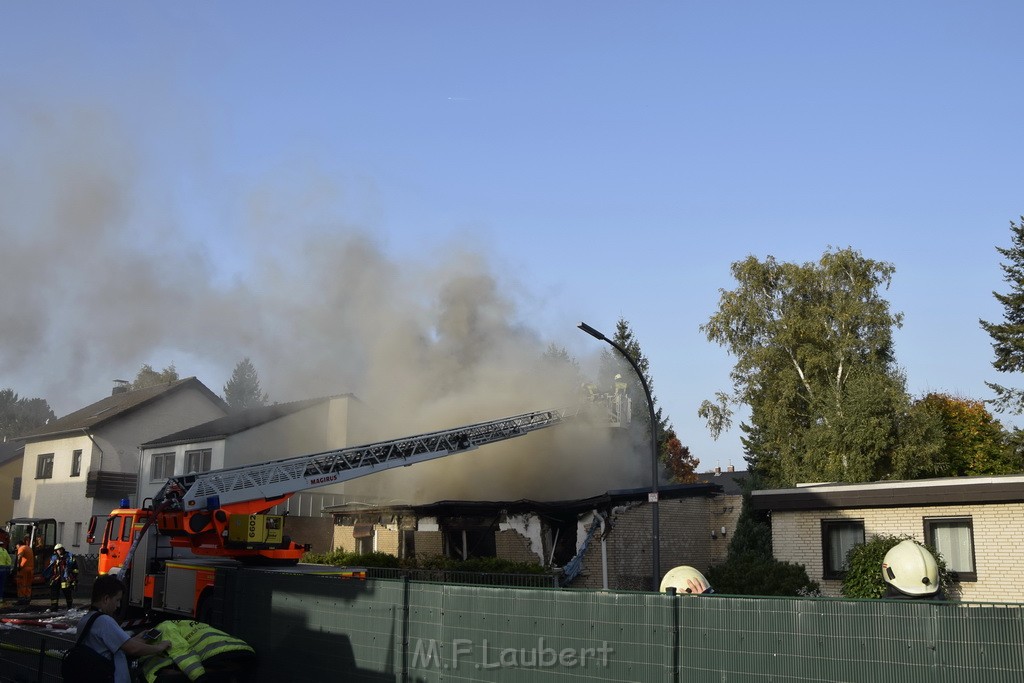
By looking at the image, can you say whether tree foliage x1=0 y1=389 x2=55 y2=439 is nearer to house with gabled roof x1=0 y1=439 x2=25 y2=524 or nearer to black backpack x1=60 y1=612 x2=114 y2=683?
house with gabled roof x1=0 y1=439 x2=25 y2=524

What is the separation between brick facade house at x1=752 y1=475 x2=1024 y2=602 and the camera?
648 inches

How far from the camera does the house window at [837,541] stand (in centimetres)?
1877

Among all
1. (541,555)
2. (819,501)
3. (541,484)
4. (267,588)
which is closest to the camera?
(267,588)

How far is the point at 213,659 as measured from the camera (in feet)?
28.7

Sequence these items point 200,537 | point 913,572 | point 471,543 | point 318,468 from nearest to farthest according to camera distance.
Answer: point 913,572 → point 200,537 → point 318,468 → point 471,543

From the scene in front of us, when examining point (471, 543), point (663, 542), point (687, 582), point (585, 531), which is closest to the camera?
point (687, 582)

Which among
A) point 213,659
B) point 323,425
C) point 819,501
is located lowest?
point 213,659

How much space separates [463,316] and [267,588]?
28.1m

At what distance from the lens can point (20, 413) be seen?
14250 centimetres

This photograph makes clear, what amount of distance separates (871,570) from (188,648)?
1325 centimetres

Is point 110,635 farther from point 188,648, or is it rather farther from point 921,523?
point 921,523

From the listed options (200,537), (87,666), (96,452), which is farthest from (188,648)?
(96,452)

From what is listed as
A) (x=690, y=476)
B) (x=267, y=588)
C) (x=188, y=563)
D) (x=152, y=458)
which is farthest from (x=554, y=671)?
(x=690, y=476)

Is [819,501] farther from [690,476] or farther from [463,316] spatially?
[690,476]
